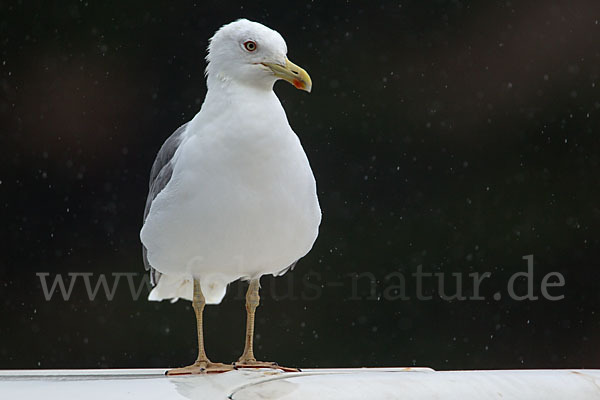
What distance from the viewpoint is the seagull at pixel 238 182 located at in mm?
2061

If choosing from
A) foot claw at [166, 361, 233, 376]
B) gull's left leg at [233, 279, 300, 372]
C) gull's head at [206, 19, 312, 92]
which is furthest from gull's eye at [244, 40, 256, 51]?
foot claw at [166, 361, 233, 376]

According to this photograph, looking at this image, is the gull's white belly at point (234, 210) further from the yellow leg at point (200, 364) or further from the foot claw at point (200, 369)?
the foot claw at point (200, 369)

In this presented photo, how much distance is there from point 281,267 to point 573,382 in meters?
0.75

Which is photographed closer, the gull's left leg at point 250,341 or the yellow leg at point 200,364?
the yellow leg at point 200,364

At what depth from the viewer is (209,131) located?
2098mm

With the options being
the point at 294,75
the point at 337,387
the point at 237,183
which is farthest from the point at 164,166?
the point at 337,387

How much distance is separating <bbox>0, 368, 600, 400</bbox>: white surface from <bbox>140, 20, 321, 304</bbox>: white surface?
38 centimetres

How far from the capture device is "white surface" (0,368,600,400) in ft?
5.25

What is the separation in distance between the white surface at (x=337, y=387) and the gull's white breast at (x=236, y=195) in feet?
1.21

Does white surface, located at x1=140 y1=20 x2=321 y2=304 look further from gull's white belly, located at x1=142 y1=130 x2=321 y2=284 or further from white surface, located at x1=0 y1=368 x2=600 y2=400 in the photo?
white surface, located at x1=0 y1=368 x2=600 y2=400

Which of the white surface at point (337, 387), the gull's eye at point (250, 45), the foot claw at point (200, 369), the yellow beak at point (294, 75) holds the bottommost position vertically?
the foot claw at point (200, 369)

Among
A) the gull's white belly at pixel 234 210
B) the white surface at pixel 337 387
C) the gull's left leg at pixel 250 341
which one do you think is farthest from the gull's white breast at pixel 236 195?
the white surface at pixel 337 387

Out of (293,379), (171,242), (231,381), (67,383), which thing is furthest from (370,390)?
(171,242)

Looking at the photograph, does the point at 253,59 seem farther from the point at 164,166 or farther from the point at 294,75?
the point at 164,166
